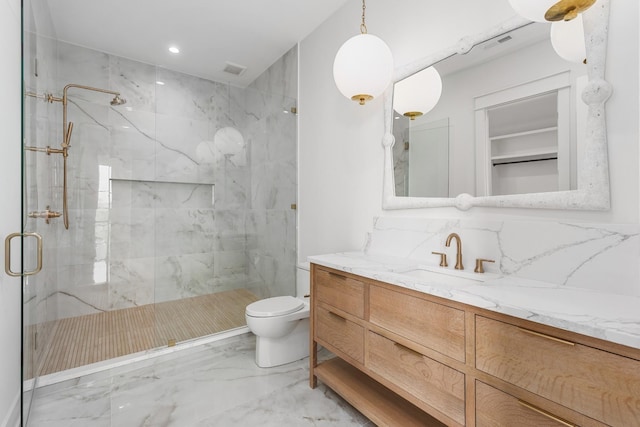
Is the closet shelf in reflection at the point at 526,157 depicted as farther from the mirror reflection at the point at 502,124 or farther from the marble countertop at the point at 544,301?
the marble countertop at the point at 544,301

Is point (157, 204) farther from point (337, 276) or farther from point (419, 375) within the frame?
point (419, 375)

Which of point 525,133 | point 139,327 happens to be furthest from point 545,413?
point 139,327

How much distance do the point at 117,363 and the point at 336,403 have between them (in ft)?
5.05

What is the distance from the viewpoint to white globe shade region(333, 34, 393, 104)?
5.57 feet

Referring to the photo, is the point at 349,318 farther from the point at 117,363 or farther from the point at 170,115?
the point at 170,115

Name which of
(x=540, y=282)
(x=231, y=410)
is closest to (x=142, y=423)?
(x=231, y=410)

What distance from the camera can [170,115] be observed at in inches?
104

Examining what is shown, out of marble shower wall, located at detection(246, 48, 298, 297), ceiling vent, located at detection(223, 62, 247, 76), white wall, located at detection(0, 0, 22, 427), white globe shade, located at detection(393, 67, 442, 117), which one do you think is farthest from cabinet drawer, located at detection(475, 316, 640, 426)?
ceiling vent, located at detection(223, 62, 247, 76)

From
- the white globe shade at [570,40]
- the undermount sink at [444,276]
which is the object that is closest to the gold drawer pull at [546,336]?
the undermount sink at [444,276]

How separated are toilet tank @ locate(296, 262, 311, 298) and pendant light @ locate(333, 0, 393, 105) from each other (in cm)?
153

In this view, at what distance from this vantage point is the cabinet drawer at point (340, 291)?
1.50 meters

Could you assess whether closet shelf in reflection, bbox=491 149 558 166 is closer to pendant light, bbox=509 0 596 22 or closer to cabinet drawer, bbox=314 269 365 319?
pendant light, bbox=509 0 596 22

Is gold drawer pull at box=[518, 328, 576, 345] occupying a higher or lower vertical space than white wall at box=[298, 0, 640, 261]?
lower

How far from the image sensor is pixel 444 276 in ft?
4.69
